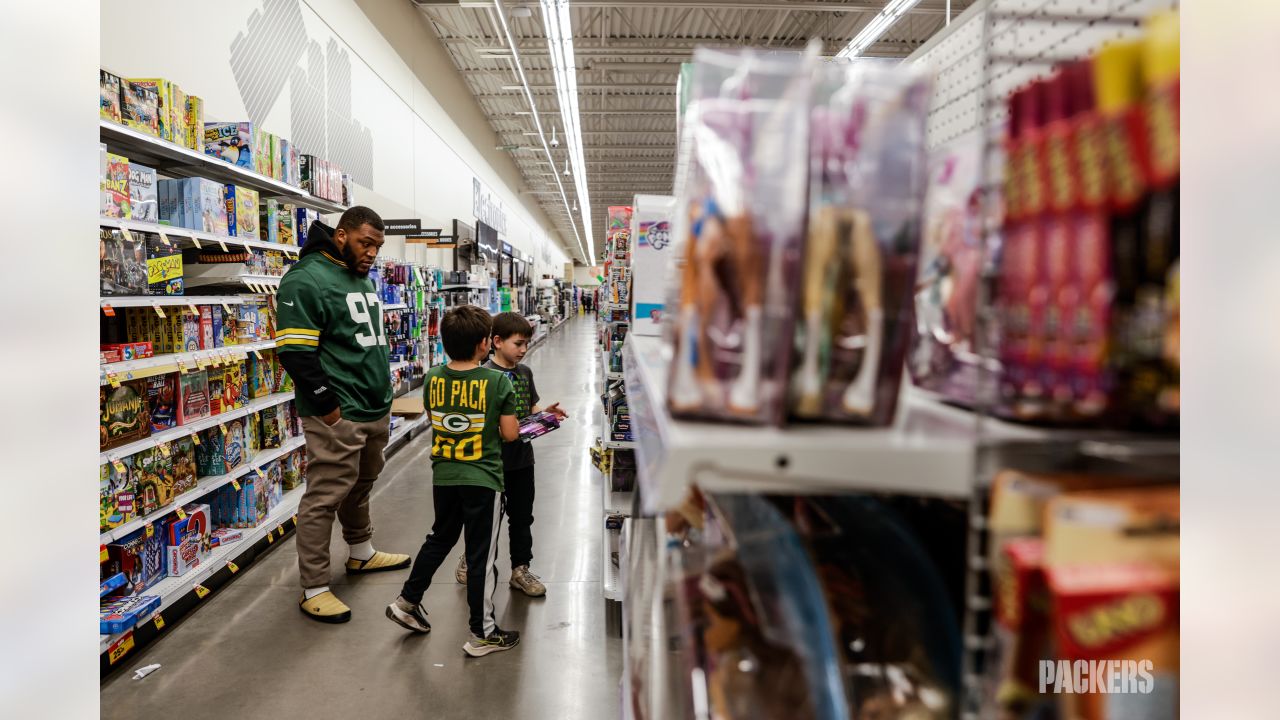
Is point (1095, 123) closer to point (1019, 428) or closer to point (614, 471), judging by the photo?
point (1019, 428)

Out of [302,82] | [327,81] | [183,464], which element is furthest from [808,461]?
[327,81]

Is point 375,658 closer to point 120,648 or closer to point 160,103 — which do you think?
point 120,648

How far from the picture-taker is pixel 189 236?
330 centimetres

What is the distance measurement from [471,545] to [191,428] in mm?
1495

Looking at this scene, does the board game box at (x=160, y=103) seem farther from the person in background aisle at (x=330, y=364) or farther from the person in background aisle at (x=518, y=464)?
the person in background aisle at (x=518, y=464)

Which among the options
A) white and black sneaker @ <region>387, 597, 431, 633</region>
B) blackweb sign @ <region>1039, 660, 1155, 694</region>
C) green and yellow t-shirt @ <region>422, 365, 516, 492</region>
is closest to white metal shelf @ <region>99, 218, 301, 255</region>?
green and yellow t-shirt @ <region>422, 365, 516, 492</region>

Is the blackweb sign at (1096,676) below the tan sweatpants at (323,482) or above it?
above

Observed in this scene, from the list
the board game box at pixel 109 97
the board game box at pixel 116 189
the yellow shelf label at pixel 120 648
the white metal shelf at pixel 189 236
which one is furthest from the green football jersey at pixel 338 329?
the yellow shelf label at pixel 120 648

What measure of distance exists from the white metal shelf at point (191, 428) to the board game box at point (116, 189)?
916 mm

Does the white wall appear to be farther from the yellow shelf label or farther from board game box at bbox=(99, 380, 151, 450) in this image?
the yellow shelf label

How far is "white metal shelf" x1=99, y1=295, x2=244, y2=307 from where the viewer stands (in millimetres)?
2756

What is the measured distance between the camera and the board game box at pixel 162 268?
119 inches
